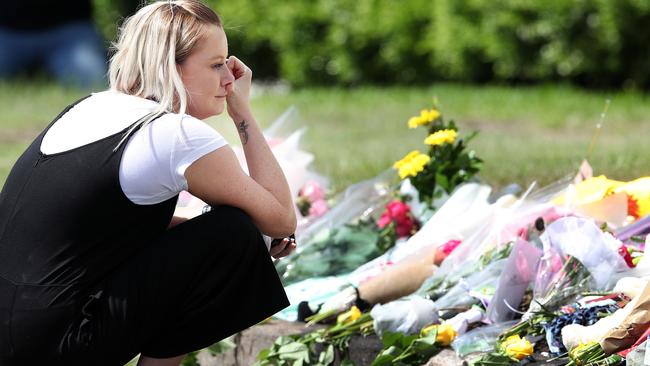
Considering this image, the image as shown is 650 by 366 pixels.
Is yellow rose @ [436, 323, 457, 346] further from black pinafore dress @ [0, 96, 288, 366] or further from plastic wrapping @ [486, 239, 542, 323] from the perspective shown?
black pinafore dress @ [0, 96, 288, 366]

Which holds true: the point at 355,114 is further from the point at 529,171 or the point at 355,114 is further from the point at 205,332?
the point at 205,332

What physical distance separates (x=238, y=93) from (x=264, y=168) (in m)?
0.26

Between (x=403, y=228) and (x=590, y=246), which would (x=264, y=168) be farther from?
(x=403, y=228)

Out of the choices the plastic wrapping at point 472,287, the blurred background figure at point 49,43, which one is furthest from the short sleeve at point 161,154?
the blurred background figure at point 49,43

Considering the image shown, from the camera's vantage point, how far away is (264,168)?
2.86 metres

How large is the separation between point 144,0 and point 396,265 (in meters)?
1.15

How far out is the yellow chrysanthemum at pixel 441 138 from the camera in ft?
12.6

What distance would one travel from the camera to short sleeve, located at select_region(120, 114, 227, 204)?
8.48 ft

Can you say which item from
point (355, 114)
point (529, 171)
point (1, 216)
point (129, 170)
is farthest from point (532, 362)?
point (355, 114)

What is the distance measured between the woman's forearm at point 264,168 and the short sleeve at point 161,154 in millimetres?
244

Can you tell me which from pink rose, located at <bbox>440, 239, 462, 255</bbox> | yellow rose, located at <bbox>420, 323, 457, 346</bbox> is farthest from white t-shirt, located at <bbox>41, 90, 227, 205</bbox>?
pink rose, located at <bbox>440, 239, 462, 255</bbox>

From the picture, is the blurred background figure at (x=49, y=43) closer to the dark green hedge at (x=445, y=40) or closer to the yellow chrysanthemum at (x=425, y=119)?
the dark green hedge at (x=445, y=40)

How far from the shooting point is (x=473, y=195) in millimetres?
3791

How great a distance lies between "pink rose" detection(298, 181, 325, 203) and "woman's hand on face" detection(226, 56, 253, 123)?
4.31 feet
